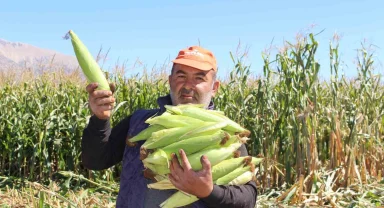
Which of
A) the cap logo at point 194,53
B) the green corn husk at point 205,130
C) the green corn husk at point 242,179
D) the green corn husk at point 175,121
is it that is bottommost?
the green corn husk at point 242,179

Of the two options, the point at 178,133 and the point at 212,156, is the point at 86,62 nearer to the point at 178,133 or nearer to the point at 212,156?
the point at 178,133

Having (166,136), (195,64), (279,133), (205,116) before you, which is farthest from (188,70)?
A: (279,133)

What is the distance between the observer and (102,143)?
2559mm

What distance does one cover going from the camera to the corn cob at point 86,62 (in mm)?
2221

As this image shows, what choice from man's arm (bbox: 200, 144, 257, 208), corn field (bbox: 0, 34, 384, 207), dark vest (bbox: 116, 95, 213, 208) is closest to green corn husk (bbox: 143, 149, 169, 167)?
man's arm (bbox: 200, 144, 257, 208)

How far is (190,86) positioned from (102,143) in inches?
22.3

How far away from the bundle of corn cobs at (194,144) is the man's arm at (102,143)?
506mm

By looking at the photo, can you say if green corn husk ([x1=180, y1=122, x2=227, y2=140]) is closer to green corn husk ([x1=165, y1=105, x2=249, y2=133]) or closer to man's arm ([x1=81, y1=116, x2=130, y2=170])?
green corn husk ([x1=165, y1=105, x2=249, y2=133])

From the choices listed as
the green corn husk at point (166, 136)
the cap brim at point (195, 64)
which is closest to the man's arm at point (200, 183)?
the green corn husk at point (166, 136)

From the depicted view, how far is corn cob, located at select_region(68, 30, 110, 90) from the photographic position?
2.22 meters

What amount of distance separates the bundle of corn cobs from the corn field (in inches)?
131

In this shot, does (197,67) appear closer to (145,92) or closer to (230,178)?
(230,178)

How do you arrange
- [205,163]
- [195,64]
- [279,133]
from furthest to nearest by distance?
[279,133]
[195,64]
[205,163]

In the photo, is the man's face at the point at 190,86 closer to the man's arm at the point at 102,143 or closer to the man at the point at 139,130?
the man at the point at 139,130
